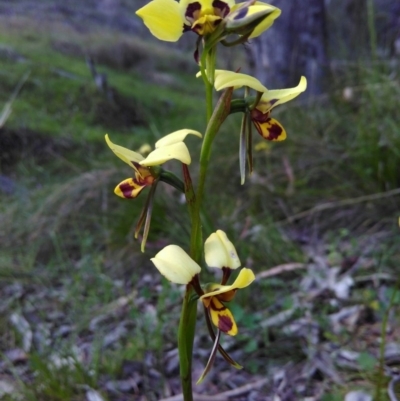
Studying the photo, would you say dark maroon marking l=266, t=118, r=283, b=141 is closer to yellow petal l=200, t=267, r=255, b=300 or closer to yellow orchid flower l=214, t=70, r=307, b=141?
yellow orchid flower l=214, t=70, r=307, b=141

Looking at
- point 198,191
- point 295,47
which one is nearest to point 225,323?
point 198,191

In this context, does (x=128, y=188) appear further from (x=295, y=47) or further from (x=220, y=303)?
(x=295, y=47)

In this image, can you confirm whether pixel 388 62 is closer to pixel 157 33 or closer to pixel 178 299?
pixel 178 299

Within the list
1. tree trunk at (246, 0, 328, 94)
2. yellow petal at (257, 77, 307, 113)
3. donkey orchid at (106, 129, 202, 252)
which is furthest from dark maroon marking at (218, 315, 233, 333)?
tree trunk at (246, 0, 328, 94)

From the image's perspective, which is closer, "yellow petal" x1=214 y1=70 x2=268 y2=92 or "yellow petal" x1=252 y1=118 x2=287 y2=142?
"yellow petal" x1=214 y1=70 x2=268 y2=92

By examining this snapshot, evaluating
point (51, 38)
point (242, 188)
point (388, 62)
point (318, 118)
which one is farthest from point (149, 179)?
point (51, 38)

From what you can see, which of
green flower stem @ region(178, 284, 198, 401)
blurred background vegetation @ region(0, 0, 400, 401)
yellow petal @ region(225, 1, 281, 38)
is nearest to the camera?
yellow petal @ region(225, 1, 281, 38)

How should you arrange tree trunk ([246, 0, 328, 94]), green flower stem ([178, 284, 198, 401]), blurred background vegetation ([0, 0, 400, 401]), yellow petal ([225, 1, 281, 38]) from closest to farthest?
1. yellow petal ([225, 1, 281, 38])
2. green flower stem ([178, 284, 198, 401])
3. blurred background vegetation ([0, 0, 400, 401])
4. tree trunk ([246, 0, 328, 94])
